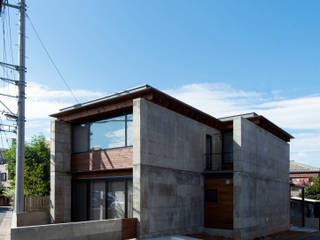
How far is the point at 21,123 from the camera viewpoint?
1648cm

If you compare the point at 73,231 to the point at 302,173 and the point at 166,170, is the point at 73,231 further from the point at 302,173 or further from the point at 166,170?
the point at 302,173

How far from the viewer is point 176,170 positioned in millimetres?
17156

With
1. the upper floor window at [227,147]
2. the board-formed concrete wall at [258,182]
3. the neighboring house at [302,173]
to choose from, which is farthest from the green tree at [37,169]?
the neighboring house at [302,173]

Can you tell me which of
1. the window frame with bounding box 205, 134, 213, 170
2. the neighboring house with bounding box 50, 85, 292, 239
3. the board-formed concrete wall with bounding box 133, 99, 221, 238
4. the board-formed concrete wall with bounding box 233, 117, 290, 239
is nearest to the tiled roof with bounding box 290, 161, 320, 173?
the board-formed concrete wall with bounding box 233, 117, 290, 239

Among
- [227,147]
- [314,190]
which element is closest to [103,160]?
[227,147]

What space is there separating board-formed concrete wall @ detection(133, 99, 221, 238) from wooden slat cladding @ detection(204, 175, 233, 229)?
506mm

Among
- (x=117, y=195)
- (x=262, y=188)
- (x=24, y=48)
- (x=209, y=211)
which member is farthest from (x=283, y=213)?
(x=24, y=48)

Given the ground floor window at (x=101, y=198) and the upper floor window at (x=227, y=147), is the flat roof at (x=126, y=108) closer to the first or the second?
the upper floor window at (x=227, y=147)

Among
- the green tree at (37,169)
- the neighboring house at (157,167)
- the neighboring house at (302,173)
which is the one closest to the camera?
the neighboring house at (157,167)

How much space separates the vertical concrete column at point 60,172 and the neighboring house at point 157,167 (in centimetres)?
5

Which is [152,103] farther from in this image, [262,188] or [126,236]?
[262,188]

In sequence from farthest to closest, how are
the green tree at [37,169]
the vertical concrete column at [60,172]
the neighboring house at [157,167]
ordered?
the green tree at [37,169] < the vertical concrete column at [60,172] < the neighboring house at [157,167]

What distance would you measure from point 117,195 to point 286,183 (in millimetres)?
15520

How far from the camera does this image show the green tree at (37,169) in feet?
80.4
